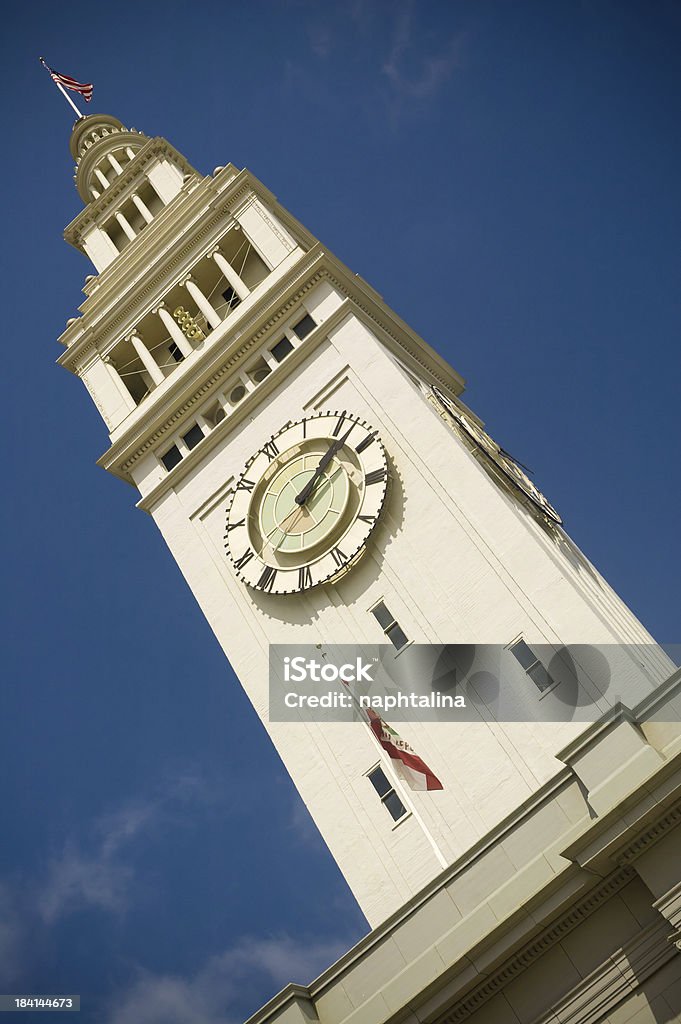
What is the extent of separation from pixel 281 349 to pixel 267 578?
10.0 metres

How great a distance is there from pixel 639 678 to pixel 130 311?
2804 cm

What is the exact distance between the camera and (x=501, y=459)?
37.3 metres

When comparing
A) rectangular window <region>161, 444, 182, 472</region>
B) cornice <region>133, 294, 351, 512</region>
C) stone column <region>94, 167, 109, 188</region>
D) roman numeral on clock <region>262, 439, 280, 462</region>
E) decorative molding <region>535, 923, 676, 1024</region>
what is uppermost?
stone column <region>94, 167, 109, 188</region>

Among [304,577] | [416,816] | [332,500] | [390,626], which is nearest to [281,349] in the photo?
[332,500]

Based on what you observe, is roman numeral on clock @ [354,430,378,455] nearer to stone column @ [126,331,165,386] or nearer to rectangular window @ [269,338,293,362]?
rectangular window @ [269,338,293,362]

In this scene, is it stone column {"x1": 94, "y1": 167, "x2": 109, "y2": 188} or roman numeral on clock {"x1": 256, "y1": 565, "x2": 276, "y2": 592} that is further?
→ stone column {"x1": 94, "y1": 167, "x2": 109, "y2": 188}

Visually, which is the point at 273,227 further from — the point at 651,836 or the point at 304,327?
the point at 651,836

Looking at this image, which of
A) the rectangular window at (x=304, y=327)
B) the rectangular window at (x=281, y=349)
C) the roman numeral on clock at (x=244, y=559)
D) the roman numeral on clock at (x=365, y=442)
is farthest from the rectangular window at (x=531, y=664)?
the rectangular window at (x=304, y=327)

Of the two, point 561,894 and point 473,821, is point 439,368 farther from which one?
point 561,894

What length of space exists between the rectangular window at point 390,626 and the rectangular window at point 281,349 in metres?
11.9

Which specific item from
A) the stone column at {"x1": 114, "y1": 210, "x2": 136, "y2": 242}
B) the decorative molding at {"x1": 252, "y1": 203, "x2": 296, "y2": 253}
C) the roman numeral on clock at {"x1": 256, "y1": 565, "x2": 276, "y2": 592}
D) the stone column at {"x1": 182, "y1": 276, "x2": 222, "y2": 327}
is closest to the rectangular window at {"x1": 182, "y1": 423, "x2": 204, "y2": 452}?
the stone column at {"x1": 182, "y1": 276, "x2": 222, "y2": 327}

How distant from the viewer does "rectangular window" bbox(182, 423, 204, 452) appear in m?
39.4

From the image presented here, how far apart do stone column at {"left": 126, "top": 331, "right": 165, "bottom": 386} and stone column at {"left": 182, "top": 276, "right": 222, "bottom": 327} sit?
283 centimetres

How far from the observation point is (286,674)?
31688 millimetres
